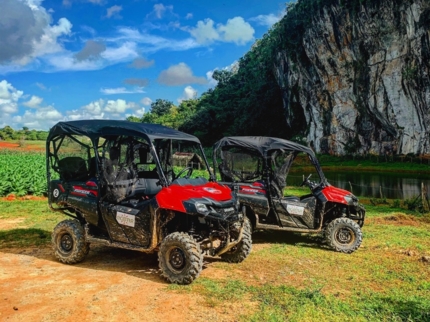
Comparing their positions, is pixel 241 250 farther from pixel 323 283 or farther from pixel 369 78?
pixel 369 78

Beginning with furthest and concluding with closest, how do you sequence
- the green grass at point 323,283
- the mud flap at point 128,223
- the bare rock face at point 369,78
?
the bare rock face at point 369,78, the mud flap at point 128,223, the green grass at point 323,283

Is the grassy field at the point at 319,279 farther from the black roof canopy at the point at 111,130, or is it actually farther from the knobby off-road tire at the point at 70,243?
the black roof canopy at the point at 111,130

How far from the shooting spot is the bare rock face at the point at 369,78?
39.0 m

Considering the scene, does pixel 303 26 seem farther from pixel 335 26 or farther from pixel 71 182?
pixel 71 182

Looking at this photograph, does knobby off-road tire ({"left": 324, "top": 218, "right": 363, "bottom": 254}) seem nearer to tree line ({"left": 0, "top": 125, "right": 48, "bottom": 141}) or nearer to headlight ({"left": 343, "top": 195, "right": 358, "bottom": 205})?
headlight ({"left": 343, "top": 195, "right": 358, "bottom": 205})

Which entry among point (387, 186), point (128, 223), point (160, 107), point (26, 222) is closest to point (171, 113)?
point (160, 107)

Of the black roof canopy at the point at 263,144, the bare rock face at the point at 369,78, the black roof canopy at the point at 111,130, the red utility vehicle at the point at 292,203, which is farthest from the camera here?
the bare rock face at the point at 369,78

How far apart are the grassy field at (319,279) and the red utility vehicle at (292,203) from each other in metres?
0.42

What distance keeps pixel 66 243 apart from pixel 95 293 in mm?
2132

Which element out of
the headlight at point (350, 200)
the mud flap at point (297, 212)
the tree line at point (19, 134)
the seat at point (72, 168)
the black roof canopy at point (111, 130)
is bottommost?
the mud flap at point (297, 212)

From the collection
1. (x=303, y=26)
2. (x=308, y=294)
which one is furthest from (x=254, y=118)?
(x=308, y=294)

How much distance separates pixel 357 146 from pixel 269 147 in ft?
135

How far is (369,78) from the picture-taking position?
43.6 m

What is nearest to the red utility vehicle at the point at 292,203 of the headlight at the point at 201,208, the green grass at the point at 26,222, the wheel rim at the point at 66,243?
the headlight at the point at 201,208
